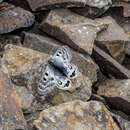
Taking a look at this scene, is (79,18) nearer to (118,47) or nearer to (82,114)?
(118,47)

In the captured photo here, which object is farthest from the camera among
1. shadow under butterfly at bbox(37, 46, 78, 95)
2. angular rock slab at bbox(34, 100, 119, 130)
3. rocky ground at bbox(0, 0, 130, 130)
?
shadow under butterfly at bbox(37, 46, 78, 95)

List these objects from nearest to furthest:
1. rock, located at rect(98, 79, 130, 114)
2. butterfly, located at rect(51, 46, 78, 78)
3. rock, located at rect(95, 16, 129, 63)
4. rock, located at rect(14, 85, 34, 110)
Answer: rock, located at rect(14, 85, 34, 110)
butterfly, located at rect(51, 46, 78, 78)
rock, located at rect(98, 79, 130, 114)
rock, located at rect(95, 16, 129, 63)

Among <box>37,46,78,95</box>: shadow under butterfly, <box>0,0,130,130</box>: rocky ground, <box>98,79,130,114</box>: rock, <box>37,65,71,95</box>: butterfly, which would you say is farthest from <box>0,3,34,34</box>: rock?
<box>98,79,130,114</box>: rock

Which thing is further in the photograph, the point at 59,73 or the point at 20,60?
the point at 59,73

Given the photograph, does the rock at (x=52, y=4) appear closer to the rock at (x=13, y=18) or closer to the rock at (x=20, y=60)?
the rock at (x=13, y=18)

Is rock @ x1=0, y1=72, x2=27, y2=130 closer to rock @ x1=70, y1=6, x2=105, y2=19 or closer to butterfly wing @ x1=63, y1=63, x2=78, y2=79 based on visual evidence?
butterfly wing @ x1=63, y1=63, x2=78, y2=79

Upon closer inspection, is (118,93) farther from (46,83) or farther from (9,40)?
(9,40)

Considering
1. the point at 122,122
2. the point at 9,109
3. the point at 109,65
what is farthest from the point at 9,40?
the point at 122,122

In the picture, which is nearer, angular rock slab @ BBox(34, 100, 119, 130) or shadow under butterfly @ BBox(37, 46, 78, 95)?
angular rock slab @ BBox(34, 100, 119, 130)

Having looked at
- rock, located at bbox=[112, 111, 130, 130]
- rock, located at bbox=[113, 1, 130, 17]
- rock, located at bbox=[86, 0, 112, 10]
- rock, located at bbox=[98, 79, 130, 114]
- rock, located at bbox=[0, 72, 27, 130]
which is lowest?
rock, located at bbox=[112, 111, 130, 130]
